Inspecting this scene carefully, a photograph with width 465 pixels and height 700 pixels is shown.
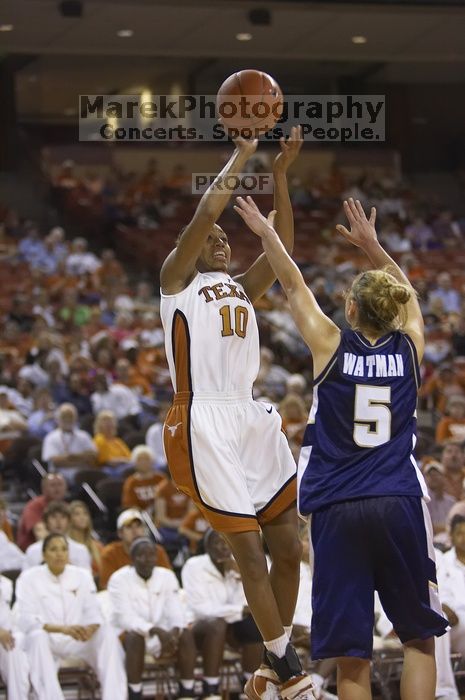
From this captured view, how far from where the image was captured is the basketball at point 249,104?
18.1ft

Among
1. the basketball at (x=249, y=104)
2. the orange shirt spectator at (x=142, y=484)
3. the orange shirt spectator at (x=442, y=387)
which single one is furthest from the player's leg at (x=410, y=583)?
the orange shirt spectator at (x=442, y=387)

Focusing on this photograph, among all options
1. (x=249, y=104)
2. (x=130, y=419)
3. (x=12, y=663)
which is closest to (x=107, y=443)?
(x=130, y=419)

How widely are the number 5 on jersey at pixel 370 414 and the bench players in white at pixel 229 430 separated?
891 millimetres

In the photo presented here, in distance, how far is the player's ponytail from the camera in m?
4.97

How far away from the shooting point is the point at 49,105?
28016 mm

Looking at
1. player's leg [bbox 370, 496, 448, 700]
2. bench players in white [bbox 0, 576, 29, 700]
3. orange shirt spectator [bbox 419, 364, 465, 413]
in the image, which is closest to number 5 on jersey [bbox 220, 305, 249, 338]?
player's leg [bbox 370, 496, 448, 700]

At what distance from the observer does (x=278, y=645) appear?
5.43 metres

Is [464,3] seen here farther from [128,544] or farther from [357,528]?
[357,528]

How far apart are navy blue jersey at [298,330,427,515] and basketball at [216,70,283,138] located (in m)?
1.13

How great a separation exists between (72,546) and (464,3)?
10.8m

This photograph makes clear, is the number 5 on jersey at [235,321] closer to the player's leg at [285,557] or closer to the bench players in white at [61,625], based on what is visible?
the player's leg at [285,557]

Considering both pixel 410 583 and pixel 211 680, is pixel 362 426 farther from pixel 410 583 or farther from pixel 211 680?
pixel 211 680

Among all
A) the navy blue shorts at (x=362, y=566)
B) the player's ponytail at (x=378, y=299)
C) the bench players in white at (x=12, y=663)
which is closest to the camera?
the navy blue shorts at (x=362, y=566)

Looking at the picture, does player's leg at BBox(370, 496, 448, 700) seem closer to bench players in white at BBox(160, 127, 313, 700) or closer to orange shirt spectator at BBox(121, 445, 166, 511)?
bench players in white at BBox(160, 127, 313, 700)
